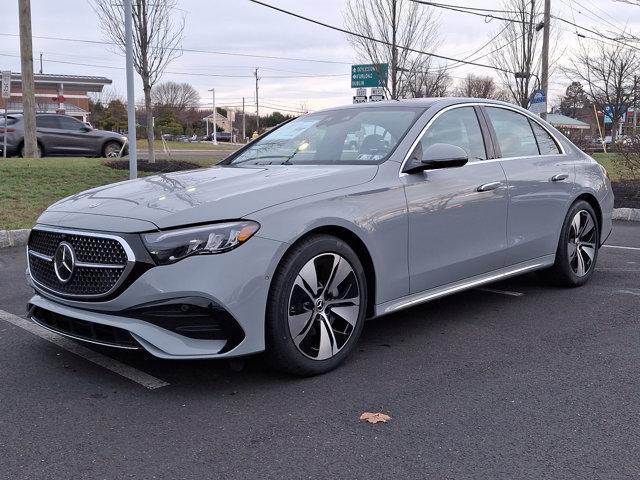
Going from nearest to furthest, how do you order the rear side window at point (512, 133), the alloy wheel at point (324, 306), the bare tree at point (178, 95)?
1. the alloy wheel at point (324, 306)
2. the rear side window at point (512, 133)
3. the bare tree at point (178, 95)

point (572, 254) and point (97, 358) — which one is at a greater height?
point (572, 254)

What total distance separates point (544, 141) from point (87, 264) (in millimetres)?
3909

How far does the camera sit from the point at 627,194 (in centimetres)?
1185

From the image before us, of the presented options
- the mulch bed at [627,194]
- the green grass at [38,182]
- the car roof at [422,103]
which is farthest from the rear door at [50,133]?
the car roof at [422,103]

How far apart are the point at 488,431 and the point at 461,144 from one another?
2341mm

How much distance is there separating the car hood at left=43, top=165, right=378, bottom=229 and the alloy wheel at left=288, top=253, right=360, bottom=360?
0.43 metres

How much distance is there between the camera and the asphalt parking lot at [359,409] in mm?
2719

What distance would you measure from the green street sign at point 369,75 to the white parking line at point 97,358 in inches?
653

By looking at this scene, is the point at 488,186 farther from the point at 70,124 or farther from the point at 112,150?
the point at 112,150

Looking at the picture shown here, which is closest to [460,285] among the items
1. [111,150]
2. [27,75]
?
[27,75]

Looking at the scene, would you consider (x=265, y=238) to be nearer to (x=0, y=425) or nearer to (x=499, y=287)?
(x=0, y=425)

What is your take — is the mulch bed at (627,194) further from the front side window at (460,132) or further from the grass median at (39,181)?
the front side window at (460,132)

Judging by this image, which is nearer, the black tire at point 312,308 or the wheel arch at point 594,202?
the black tire at point 312,308

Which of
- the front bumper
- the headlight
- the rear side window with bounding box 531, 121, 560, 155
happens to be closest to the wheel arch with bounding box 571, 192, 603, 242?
the rear side window with bounding box 531, 121, 560, 155
